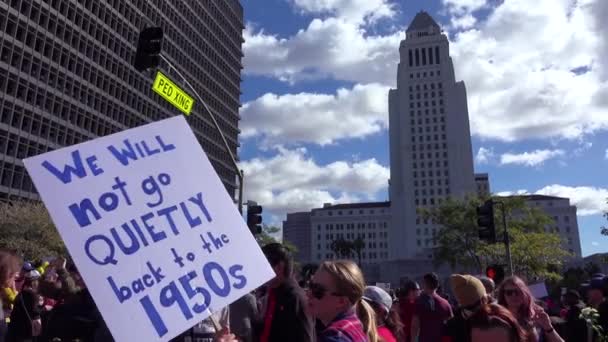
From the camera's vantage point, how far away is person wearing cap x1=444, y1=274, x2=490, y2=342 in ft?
13.8

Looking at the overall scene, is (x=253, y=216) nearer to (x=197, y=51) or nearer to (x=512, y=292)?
(x=512, y=292)

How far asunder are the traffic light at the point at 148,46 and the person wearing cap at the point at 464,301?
24.1 ft

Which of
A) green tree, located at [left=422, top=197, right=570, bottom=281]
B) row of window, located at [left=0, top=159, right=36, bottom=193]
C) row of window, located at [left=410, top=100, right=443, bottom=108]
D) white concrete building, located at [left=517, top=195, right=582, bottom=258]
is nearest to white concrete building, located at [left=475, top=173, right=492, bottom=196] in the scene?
white concrete building, located at [left=517, top=195, right=582, bottom=258]

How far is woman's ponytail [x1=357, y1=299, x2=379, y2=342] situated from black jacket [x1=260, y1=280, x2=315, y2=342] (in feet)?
2.56

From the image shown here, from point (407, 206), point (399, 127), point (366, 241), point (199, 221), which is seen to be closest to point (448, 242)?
point (199, 221)

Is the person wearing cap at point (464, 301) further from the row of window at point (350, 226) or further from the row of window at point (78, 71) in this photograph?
the row of window at point (350, 226)

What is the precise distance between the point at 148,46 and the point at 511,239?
39.9 metres

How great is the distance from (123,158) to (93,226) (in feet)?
1.51

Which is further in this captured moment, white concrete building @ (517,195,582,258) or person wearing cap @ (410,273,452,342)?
white concrete building @ (517,195,582,258)

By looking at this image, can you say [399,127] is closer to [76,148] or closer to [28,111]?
[28,111]

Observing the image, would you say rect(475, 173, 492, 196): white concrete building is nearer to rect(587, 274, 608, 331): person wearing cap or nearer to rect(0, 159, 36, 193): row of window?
rect(0, 159, 36, 193): row of window

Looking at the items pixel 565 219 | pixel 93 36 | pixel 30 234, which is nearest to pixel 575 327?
pixel 30 234

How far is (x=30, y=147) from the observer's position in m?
49.9

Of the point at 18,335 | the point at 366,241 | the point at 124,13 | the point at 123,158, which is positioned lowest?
the point at 18,335
